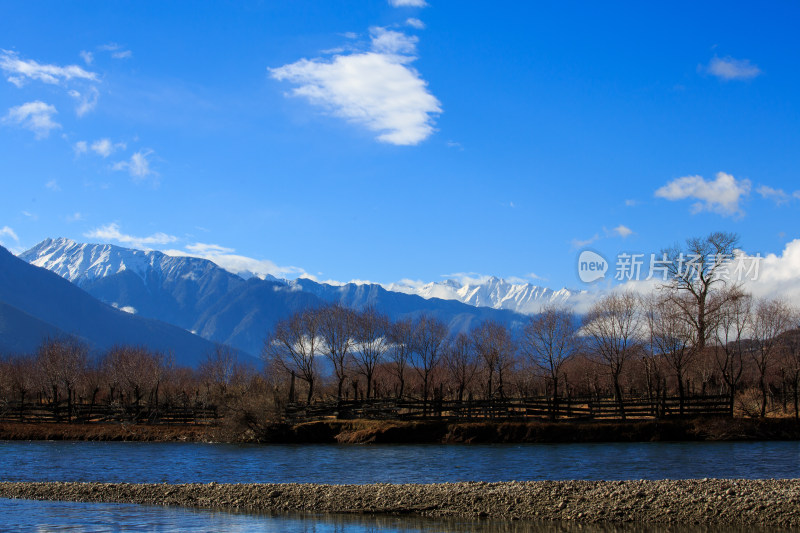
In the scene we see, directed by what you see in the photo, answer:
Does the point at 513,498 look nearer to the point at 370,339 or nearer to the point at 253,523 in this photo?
the point at 253,523

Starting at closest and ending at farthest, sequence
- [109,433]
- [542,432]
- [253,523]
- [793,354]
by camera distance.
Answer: [253,523] → [542,432] → [109,433] → [793,354]

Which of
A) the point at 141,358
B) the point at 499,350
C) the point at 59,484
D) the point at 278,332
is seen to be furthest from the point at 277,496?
the point at 141,358

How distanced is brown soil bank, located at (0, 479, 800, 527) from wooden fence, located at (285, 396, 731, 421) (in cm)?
2813

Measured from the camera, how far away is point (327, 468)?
3306 cm

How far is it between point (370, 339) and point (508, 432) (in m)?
27.5

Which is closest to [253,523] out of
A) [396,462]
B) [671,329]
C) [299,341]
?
[396,462]

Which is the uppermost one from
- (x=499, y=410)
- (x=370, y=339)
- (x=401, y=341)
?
(x=370, y=339)

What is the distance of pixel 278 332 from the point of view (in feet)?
229

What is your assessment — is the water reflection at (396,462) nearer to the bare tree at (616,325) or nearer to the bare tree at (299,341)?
the bare tree at (616,325)

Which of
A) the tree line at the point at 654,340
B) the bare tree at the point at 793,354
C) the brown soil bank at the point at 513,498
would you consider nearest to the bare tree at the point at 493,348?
the tree line at the point at 654,340

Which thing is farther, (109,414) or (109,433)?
(109,414)

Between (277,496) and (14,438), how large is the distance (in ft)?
139

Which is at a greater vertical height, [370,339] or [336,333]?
[336,333]

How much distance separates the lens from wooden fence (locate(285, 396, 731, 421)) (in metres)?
51.4
